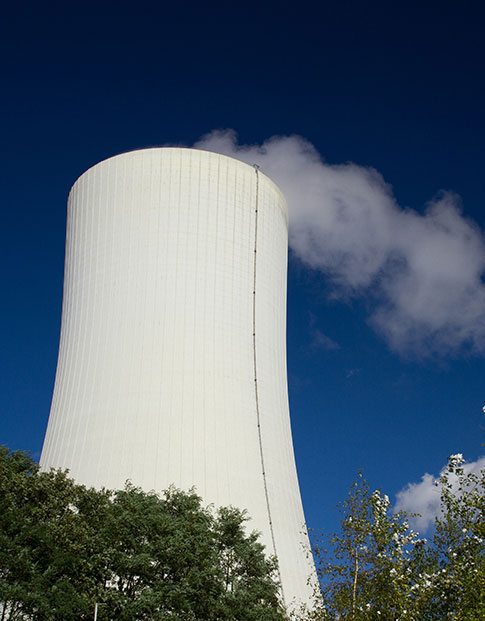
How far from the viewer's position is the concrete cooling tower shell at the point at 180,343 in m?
14.8

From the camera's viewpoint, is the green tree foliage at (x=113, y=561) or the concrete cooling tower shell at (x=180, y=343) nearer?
the green tree foliage at (x=113, y=561)

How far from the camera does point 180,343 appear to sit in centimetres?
1552

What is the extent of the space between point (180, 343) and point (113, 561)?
5.27 m

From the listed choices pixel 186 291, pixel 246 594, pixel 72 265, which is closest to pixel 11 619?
pixel 246 594

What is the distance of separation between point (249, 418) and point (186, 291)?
279 cm

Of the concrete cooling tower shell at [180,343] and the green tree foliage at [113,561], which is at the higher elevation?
the concrete cooling tower shell at [180,343]

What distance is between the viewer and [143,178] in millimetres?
16938

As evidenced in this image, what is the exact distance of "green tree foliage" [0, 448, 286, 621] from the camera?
421 inches

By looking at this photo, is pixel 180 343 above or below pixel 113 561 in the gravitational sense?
above

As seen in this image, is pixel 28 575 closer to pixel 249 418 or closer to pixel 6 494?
pixel 6 494

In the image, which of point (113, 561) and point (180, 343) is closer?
point (113, 561)

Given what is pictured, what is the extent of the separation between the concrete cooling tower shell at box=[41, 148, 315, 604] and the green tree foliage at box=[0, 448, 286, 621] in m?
2.28

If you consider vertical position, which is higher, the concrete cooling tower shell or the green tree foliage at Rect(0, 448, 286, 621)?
the concrete cooling tower shell

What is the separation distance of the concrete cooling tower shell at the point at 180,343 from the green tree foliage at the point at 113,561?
2275 mm
